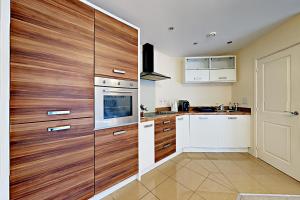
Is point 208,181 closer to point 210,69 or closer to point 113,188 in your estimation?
point 113,188

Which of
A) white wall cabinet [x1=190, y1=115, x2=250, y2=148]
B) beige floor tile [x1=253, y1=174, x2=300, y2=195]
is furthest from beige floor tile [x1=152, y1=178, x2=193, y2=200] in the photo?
white wall cabinet [x1=190, y1=115, x2=250, y2=148]

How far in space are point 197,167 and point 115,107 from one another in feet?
5.61

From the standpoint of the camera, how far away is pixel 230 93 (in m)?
4.01

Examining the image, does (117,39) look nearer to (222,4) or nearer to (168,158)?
(222,4)

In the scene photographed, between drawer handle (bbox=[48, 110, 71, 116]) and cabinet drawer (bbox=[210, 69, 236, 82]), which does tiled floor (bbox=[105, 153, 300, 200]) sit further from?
cabinet drawer (bbox=[210, 69, 236, 82])

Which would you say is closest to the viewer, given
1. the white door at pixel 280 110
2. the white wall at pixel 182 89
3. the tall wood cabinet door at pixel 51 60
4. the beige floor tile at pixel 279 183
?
the tall wood cabinet door at pixel 51 60

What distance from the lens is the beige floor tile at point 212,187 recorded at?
1963 mm

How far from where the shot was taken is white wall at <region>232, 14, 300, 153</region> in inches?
89.0

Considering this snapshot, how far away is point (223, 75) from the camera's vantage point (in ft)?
12.2

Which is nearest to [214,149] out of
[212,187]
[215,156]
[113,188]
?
[215,156]

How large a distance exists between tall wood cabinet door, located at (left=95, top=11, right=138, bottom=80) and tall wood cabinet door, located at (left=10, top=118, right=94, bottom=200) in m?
0.63

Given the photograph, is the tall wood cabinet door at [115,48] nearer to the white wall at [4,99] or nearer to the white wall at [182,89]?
the white wall at [4,99]

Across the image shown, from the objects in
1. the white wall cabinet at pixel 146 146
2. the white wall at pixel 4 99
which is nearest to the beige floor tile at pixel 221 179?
the white wall cabinet at pixel 146 146

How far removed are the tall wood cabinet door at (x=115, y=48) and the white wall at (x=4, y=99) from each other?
0.73 meters
